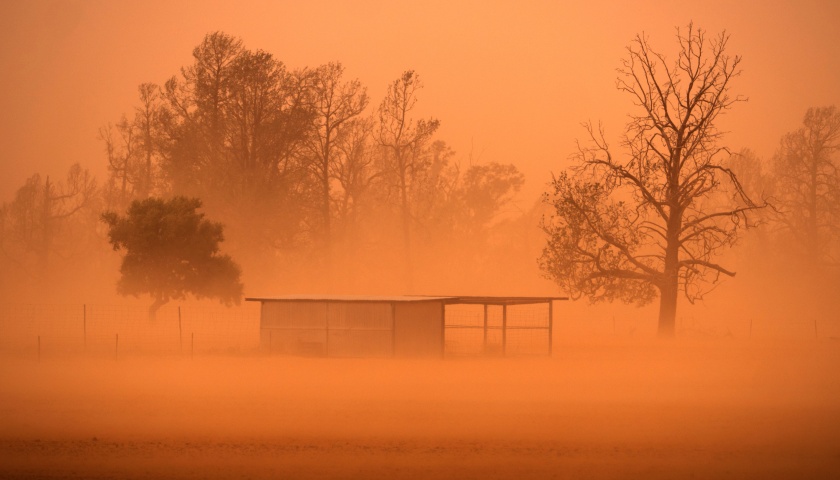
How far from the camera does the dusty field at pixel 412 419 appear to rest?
56.3 feet

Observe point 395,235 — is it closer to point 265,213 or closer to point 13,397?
point 265,213

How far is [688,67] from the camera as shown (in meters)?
44.2

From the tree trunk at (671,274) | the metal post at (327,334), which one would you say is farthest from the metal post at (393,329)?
the tree trunk at (671,274)

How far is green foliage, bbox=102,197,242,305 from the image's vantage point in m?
42.9

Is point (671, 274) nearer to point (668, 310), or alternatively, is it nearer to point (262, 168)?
point (668, 310)

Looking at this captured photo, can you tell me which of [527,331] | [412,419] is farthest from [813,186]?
[412,419]

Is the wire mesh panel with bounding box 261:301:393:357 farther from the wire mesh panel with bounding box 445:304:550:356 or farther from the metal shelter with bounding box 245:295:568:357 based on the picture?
the wire mesh panel with bounding box 445:304:550:356

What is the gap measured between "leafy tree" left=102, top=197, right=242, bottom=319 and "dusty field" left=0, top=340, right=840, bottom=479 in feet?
34.3

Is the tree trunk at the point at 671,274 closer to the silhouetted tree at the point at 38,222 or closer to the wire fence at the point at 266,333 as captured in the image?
the wire fence at the point at 266,333

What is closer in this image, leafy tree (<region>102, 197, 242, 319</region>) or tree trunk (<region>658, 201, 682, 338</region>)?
leafy tree (<region>102, 197, 242, 319</region>)

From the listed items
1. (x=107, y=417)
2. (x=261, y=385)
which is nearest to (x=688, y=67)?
(x=261, y=385)

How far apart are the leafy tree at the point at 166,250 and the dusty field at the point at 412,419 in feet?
34.3

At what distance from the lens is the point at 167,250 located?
43031 millimetres

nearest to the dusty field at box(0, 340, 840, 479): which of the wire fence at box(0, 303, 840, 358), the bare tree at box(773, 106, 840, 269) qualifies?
the wire fence at box(0, 303, 840, 358)
